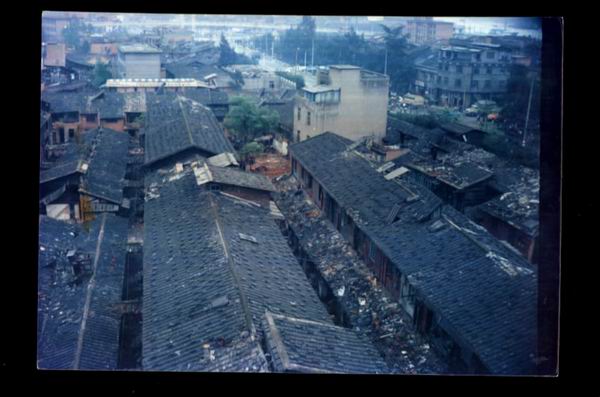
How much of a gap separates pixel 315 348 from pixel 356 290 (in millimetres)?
3126

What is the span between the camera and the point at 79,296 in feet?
25.7

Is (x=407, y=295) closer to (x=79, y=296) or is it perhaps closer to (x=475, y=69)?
(x=79, y=296)

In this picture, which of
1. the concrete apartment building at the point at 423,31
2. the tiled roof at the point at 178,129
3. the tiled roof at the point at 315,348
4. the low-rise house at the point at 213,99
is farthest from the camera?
the low-rise house at the point at 213,99

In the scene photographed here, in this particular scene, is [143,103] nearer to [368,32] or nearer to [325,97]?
[325,97]

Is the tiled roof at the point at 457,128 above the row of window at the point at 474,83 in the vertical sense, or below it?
below

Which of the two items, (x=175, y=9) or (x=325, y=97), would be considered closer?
(x=175, y=9)

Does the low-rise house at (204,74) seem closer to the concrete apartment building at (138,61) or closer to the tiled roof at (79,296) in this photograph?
the concrete apartment building at (138,61)

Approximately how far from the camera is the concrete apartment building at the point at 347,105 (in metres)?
12.4

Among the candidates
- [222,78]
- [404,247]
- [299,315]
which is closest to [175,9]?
[299,315]

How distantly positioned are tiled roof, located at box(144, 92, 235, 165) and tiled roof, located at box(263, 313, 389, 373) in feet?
19.9

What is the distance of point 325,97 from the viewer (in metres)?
12.4

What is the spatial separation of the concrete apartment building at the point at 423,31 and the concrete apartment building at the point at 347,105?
1173 millimetres

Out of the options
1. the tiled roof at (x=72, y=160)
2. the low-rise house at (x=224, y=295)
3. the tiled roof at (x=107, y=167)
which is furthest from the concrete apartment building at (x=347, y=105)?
the tiled roof at (x=72, y=160)

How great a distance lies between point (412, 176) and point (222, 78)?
1061 cm
